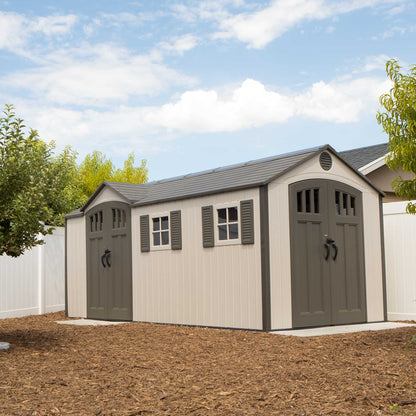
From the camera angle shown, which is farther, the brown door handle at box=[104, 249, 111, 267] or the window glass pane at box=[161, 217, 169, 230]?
the brown door handle at box=[104, 249, 111, 267]

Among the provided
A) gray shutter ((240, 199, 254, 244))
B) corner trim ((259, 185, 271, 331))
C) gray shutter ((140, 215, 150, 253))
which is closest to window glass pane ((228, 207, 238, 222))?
gray shutter ((240, 199, 254, 244))

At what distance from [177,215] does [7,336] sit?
3.55 metres

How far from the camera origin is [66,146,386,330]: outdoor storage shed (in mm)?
9727

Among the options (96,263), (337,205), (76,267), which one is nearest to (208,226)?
(337,205)

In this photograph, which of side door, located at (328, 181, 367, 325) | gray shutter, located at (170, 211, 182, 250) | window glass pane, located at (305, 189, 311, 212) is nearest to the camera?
window glass pane, located at (305, 189, 311, 212)

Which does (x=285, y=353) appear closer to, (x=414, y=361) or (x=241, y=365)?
(x=241, y=365)

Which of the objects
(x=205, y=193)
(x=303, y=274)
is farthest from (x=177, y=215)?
(x=303, y=274)

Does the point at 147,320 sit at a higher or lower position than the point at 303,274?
lower

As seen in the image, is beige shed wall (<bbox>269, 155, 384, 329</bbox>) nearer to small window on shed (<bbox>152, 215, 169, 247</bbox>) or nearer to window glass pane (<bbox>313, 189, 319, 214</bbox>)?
window glass pane (<bbox>313, 189, 319, 214</bbox>)

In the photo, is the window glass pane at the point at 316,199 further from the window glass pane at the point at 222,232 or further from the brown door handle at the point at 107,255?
the brown door handle at the point at 107,255

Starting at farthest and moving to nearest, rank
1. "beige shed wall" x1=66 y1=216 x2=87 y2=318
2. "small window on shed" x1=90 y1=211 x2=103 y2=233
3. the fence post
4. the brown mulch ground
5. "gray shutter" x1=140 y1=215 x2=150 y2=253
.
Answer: the fence post
"beige shed wall" x1=66 y1=216 x2=87 y2=318
"small window on shed" x1=90 y1=211 x2=103 y2=233
"gray shutter" x1=140 y1=215 x2=150 y2=253
the brown mulch ground

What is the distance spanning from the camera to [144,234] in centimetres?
1198

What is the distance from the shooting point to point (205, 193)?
10641 millimetres

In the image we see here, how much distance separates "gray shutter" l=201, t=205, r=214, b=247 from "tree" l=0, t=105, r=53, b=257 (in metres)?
2.92
